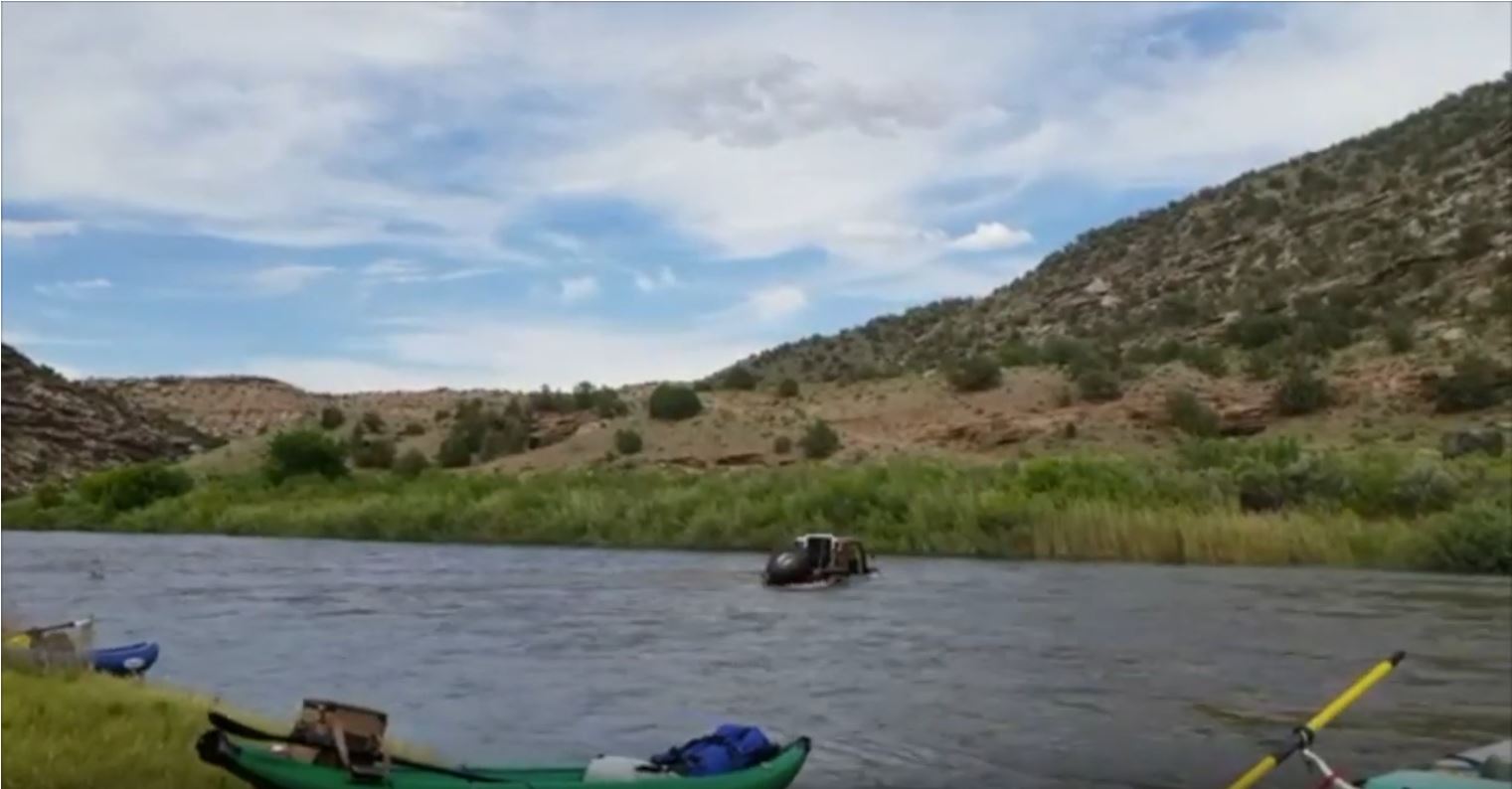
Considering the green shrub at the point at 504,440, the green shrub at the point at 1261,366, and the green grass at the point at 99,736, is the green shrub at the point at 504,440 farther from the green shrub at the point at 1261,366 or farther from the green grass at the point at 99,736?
the green grass at the point at 99,736

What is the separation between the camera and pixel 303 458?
62.9 meters

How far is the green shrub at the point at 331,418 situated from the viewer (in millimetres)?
73250

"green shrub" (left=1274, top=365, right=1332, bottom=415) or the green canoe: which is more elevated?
"green shrub" (left=1274, top=365, right=1332, bottom=415)

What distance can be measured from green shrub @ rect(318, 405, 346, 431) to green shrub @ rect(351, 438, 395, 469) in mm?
7153

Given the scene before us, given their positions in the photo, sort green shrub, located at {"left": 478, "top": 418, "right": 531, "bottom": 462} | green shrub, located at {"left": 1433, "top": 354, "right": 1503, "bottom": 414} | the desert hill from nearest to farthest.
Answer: green shrub, located at {"left": 1433, "top": 354, "right": 1503, "bottom": 414}, the desert hill, green shrub, located at {"left": 478, "top": 418, "right": 531, "bottom": 462}

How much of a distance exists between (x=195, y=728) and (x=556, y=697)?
778 centimetres

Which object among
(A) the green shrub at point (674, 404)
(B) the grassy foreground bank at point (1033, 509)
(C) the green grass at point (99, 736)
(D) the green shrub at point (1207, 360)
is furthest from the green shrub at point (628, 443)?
(C) the green grass at point (99, 736)

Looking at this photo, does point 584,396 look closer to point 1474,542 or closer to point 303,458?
point 303,458

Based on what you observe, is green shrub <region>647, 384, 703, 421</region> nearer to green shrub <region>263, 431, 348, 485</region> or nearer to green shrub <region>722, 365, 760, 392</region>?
green shrub <region>722, 365, 760, 392</region>

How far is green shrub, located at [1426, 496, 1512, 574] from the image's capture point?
34344 mm

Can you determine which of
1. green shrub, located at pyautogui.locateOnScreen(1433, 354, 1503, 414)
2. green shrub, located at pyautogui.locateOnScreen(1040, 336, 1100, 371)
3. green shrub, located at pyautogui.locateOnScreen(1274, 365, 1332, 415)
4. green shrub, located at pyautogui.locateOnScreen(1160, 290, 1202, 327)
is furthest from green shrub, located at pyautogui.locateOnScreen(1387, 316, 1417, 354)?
green shrub, located at pyautogui.locateOnScreen(1160, 290, 1202, 327)

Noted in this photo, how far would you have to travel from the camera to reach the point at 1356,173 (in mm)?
74438

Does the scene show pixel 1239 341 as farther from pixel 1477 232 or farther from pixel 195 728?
pixel 195 728

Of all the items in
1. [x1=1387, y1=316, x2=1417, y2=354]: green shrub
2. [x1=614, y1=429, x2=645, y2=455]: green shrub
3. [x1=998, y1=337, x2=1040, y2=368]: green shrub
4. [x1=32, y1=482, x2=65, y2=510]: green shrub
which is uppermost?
[x1=998, y1=337, x2=1040, y2=368]: green shrub
